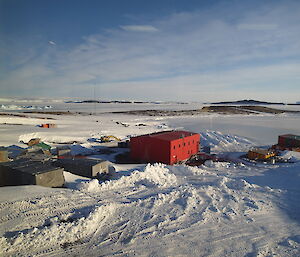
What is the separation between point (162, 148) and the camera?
14.2 metres

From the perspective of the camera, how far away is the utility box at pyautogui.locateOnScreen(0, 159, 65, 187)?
24.0 ft

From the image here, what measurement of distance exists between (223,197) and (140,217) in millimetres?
3438

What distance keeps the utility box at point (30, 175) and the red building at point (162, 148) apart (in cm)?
745

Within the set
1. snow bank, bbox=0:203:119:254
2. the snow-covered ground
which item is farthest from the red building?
snow bank, bbox=0:203:119:254

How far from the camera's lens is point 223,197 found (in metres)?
7.76

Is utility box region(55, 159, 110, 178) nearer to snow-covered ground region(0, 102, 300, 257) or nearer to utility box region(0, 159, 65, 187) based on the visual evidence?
snow-covered ground region(0, 102, 300, 257)

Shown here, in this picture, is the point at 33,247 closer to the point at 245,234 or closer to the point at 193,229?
the point at 193,229

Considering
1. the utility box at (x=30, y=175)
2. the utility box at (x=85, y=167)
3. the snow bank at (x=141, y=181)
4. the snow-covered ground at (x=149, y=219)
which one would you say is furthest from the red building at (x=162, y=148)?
the utility box at (x=30, y=175)

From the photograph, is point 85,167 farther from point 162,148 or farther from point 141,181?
point 162,148

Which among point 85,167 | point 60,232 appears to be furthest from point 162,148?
point 60,232

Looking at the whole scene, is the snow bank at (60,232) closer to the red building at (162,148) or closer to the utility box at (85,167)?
the utility box at (85,167)

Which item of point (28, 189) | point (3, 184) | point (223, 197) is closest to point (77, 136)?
point (3, 184)

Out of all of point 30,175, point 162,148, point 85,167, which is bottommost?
point 85,167

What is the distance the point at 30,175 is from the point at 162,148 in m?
8.51
